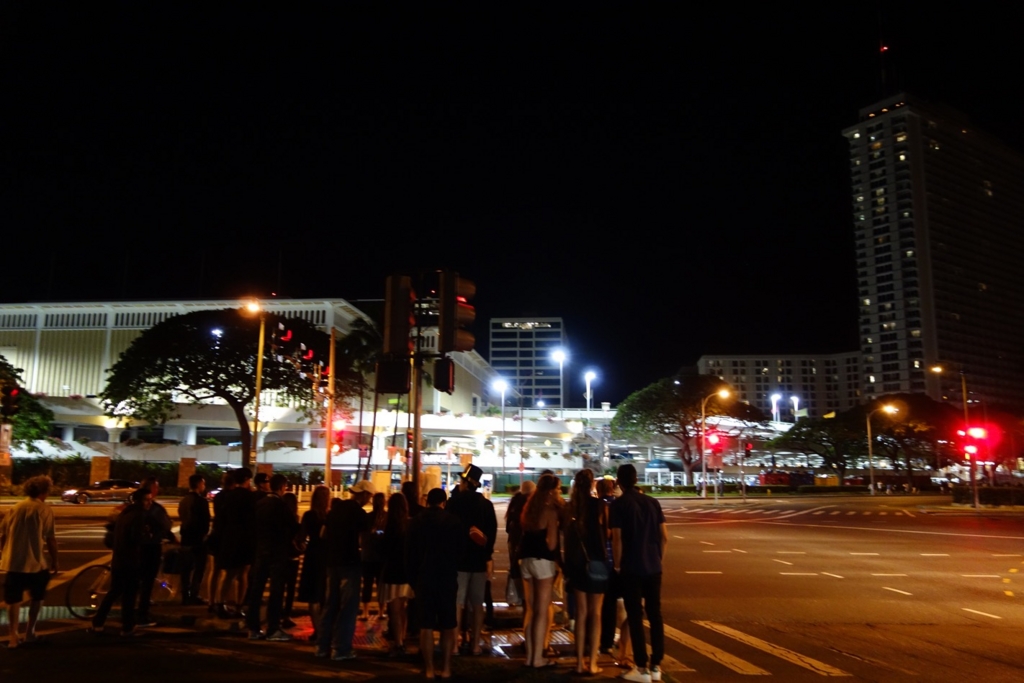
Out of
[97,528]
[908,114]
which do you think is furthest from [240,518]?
[908,114]

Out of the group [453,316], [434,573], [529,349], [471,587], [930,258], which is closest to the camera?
[434,573]

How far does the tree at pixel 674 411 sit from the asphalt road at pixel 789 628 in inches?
1789

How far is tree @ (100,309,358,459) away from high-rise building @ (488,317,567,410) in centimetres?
14488

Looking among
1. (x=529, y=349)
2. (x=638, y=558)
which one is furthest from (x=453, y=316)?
(x=529, y=349)

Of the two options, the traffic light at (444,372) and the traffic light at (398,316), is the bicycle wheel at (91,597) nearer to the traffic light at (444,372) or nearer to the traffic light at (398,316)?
the traffic light at (398,316)

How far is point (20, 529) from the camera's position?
792 centimetres

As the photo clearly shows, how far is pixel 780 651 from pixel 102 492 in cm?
4043

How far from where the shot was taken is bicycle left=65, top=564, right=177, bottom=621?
10.0m

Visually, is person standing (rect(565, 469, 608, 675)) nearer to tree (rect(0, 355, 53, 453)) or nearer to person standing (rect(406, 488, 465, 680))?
person standing (rect(406, 488, 465, 680))

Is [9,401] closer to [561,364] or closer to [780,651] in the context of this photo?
[780,651]

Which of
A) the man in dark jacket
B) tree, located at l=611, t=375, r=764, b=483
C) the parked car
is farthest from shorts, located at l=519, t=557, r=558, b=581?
tree, located at l=611, t=375, r=764, b=483

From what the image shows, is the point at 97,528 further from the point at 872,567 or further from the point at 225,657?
the point at 872,567

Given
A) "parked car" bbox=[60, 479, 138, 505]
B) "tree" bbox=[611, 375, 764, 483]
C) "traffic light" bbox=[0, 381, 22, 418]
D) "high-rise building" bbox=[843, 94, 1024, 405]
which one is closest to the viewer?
"traffic light" bbox=[0, 381, 22, 418]

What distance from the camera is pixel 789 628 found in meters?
10.2
